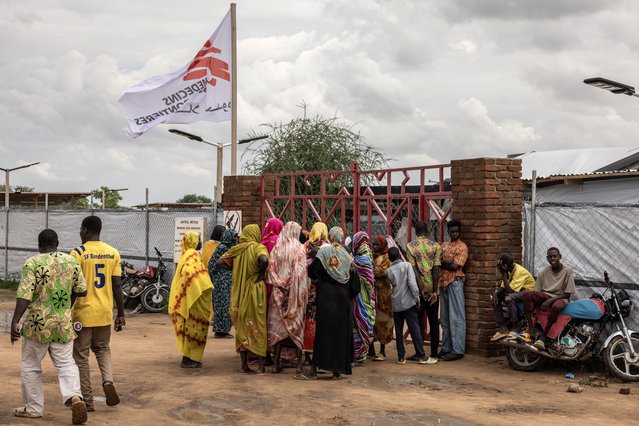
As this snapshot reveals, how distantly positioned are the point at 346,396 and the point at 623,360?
305 centimetres

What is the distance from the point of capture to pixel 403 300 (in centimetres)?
987

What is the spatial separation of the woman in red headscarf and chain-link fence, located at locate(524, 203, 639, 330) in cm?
175

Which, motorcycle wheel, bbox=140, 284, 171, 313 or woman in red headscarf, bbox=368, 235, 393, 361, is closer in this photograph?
woman in red headscarf, bbox=368, 235, 393, 361

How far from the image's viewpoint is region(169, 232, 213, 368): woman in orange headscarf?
30.8 ft

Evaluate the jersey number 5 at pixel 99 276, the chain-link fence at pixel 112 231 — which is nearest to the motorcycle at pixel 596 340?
the jersey number 5 at pixel 99 276

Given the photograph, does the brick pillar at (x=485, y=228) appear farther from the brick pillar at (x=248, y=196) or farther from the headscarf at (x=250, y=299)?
the brick pillar at (x=248, y=196)

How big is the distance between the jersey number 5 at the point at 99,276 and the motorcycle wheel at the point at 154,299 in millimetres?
8720

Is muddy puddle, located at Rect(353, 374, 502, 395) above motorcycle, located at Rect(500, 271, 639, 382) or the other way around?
the other way around

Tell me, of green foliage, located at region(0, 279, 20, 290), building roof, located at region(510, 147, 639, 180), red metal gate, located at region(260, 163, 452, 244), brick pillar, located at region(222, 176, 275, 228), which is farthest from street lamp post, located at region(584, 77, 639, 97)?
green foliage, located at region(0, 279, 20, 290)

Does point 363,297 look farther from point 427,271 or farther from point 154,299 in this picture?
point 154,299

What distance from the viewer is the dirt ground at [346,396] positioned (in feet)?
23.4

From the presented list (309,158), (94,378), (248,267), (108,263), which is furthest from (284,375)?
(309,158)

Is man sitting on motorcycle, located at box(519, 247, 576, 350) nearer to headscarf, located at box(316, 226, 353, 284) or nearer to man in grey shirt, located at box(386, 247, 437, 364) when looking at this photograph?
man in grey shirt, located at box(386, 247, 437, 364)

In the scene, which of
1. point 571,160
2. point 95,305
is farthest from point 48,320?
point 571,160
